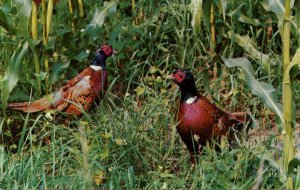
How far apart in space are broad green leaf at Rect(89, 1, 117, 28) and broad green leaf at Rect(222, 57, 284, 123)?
62.2 inches

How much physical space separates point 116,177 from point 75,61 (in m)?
1.91

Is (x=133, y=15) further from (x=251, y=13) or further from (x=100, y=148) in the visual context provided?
(x=100, y=148)

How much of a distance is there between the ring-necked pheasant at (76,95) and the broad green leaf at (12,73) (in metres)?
0.22

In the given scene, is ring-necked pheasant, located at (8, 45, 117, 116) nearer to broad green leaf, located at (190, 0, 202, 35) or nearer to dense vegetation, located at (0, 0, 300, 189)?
dense vegetation, located at (0, 0, 300, 189)

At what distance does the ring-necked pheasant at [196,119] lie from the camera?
4.93 metres

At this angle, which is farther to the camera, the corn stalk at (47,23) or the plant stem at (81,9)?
the plant stem at (81,9)

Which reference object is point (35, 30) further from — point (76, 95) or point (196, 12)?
point (196, 12)

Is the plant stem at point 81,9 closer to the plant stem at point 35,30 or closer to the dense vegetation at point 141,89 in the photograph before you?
the dense vegetation at point 141,89

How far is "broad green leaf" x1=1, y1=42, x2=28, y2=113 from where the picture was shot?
5.12 m

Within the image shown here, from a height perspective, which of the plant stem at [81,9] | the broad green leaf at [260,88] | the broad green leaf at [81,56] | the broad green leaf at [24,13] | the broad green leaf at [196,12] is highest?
the broad green leaf at [24,13]

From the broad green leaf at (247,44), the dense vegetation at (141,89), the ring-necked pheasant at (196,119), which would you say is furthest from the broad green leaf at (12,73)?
the broad green leaf at (247,44)

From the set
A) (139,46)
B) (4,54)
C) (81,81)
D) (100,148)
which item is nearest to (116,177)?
(100,148)

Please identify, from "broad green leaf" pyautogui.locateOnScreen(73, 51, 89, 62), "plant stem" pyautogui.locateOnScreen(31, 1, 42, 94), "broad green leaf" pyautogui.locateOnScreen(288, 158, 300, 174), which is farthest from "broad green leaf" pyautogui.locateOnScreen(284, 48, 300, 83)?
"broad green leaf" pyautogui.locateOnScreen(73, 51, 89, 62)

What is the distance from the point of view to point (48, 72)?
18.5 feet
